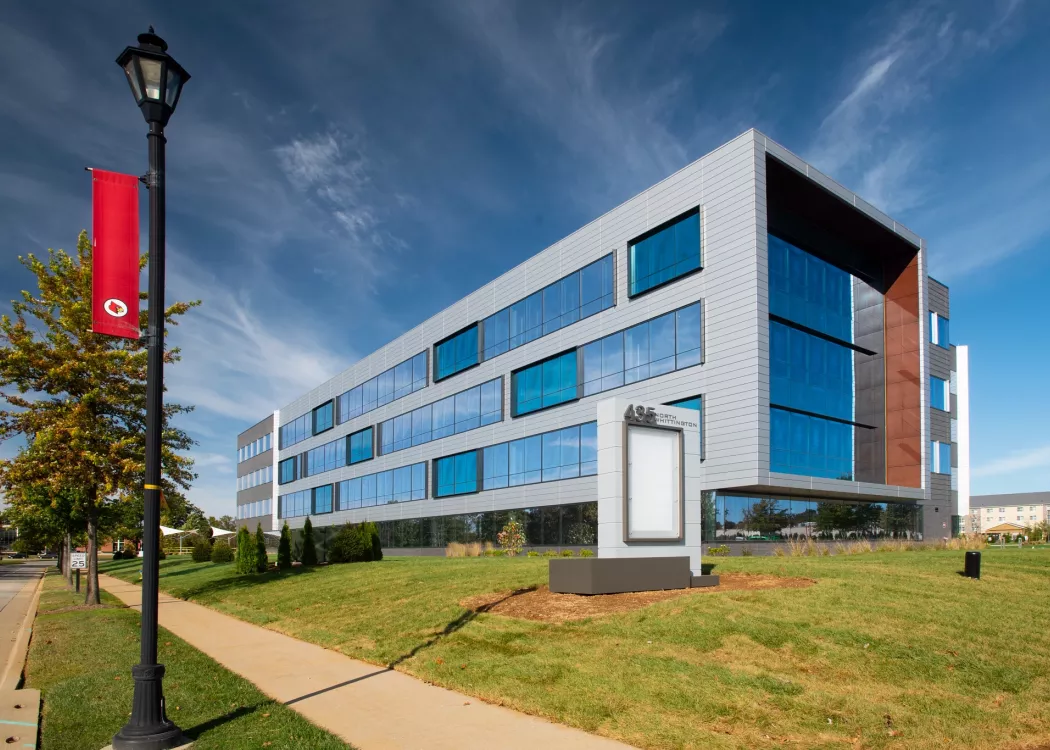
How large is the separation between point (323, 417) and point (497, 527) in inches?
1264

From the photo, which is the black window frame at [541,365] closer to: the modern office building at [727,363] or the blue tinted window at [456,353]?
the modern office building at [727,363]

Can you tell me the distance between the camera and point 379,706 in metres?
8.59

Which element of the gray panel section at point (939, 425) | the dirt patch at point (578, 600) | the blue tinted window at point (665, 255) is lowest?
the dirt patch at point (578, 600)

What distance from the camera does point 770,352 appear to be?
30.8m

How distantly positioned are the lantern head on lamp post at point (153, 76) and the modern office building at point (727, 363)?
2369cm

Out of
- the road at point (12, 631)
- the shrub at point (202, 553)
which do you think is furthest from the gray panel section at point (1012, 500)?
the road at point (12, 631)

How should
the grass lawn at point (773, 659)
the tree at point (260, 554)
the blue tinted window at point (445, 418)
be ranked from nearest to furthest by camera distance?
1. the grass lawn at point (773, 659)
2. the tree at point (260, 554)
3. the blue tinted window at point (445, 418)

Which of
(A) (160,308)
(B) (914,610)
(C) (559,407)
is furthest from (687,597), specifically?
(C) (559,407)

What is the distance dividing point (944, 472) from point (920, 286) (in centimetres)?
916

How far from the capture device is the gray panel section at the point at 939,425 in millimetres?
37656

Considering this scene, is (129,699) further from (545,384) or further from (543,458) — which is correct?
(545,384)

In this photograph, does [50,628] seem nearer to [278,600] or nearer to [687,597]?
[278,600]

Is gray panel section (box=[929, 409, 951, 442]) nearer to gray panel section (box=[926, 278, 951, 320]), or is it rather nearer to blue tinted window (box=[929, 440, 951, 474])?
blue tinted window (box=[929, 440, 951, 474])

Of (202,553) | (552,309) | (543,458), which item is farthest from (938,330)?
(202,553)
